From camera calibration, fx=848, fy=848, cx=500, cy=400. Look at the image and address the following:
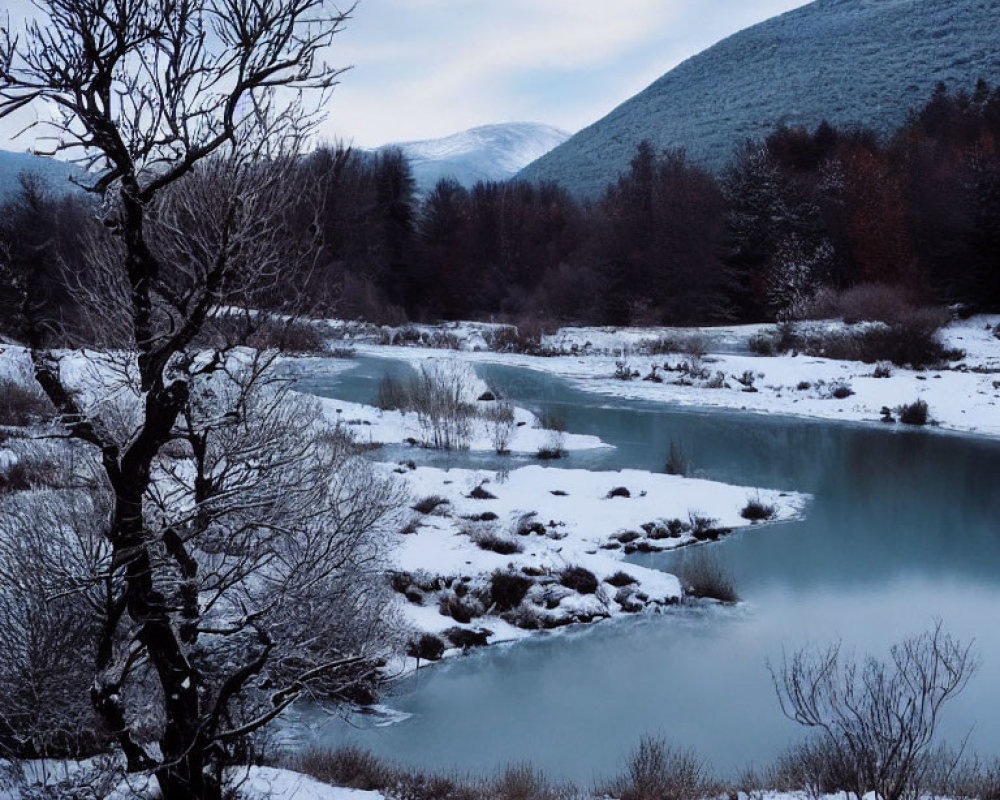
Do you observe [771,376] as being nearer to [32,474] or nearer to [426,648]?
[426,648]

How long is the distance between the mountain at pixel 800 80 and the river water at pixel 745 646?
50.6 m

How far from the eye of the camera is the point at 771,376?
98.3 feet

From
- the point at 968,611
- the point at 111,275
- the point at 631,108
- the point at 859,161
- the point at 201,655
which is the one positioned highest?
the point at 631,108

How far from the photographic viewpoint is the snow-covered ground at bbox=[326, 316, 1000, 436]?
25.0 metres

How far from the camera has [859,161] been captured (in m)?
43.7

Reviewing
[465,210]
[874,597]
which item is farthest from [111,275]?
[465,210]

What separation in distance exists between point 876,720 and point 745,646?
9.98 ft

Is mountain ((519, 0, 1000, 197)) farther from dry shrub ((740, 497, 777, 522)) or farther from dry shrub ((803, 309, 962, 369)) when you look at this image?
dry shrub ((740, 497, 777, 522))

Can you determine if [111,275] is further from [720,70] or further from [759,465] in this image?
[720,70]

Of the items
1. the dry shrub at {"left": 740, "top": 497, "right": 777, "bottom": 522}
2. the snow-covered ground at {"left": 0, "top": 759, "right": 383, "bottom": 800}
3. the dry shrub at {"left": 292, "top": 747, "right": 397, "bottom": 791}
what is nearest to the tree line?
the dry shrub at {"left": 740, "top": 497, "right": 777, "bottom": 522}

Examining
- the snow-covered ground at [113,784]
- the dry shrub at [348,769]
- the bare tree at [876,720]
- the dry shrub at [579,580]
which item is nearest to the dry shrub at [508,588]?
the dry shrub at [579,580]

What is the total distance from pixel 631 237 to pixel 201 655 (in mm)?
45495

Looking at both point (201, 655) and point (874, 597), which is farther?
point (874, 597)

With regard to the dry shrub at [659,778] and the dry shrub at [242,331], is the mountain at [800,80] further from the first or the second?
the dry shrub at [242,331]
